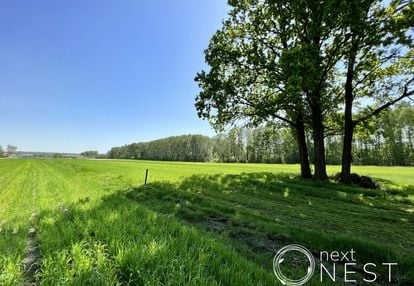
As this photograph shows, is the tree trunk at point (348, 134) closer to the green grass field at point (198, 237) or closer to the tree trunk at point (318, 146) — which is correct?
the tree trunk at point (318, 146)

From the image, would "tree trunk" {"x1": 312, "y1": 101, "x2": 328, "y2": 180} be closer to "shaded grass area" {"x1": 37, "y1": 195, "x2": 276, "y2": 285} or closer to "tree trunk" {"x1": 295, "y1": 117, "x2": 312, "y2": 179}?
"tree trunk" {"x1": 295, "y1": 117, "x2": 312, "y2": 179}

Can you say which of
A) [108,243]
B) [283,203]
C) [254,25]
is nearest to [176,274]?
[108,243]

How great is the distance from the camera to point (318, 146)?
19.1m

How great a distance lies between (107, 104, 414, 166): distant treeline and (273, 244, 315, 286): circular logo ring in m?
17.2

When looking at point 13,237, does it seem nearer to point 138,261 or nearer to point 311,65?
point 138,261

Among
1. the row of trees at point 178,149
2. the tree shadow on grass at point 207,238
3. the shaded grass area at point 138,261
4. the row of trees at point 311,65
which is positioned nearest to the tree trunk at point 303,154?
the row of trees at point 311,65

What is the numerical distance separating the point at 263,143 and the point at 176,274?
22394 mm

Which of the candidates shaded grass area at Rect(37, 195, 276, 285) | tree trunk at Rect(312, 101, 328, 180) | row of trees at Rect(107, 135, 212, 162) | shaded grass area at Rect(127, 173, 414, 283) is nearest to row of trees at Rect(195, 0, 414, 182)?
tree trunk at Rect(312, 101, 328, 180)

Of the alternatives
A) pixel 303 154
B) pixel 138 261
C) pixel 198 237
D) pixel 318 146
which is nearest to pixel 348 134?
pixel 318 146

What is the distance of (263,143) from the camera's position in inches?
Answer: 990

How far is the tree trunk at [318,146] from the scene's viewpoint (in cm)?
1891

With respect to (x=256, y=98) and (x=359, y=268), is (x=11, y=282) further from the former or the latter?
(x=256, y=98)

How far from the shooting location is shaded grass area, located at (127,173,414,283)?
240 inches

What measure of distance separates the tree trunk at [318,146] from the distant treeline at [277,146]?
374 cm
